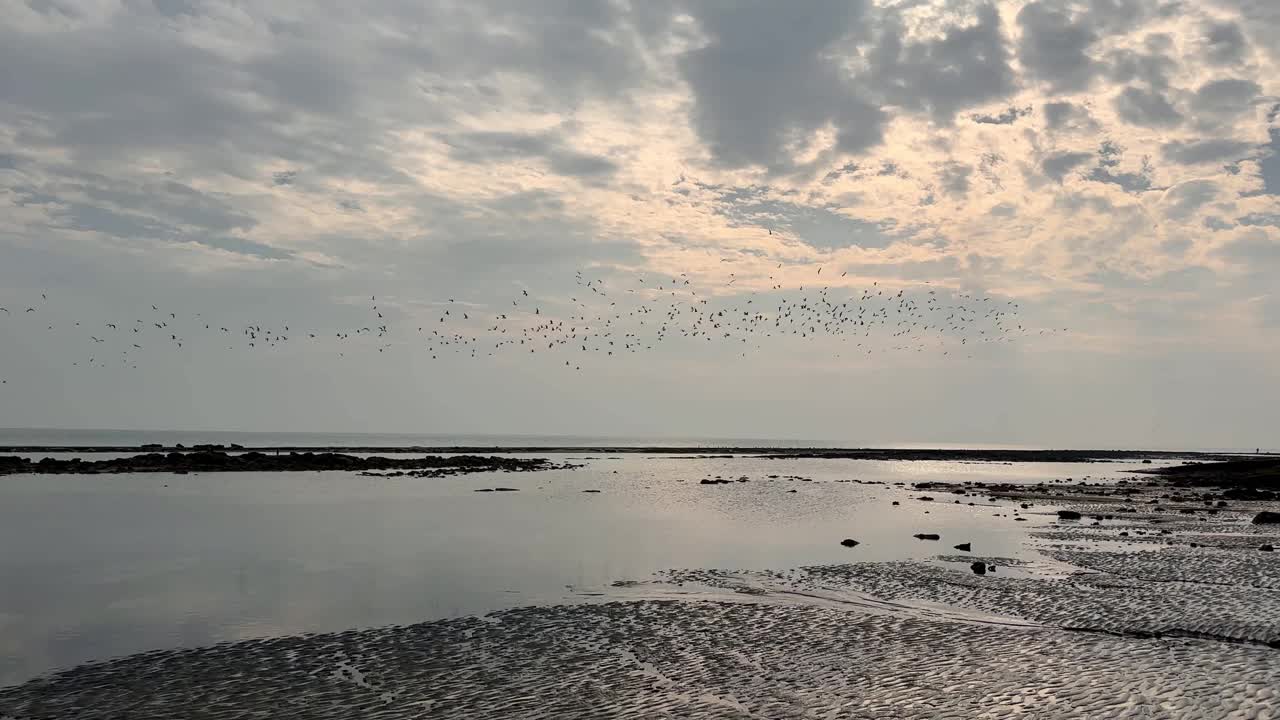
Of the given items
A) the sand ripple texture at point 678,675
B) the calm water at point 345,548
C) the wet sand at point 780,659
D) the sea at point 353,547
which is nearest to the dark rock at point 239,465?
the sea at point 353,547

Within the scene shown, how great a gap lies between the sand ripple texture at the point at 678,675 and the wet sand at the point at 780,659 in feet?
0.20

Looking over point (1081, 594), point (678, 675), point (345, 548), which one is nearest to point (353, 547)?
point (345, 548)

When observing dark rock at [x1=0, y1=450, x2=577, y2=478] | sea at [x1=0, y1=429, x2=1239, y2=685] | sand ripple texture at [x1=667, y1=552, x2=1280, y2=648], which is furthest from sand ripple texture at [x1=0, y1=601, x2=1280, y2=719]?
dark rock at [x1=0, y1=450, x2=577, y2=478]

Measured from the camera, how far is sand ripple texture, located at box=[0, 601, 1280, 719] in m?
15.3

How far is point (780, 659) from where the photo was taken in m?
19.0

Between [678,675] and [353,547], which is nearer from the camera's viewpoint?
[678,675]

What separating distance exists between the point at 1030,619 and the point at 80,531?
42927mm

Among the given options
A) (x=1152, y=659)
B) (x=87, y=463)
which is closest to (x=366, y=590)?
(x=1152, y=659)

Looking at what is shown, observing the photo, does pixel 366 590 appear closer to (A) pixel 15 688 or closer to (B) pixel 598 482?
(A) pixel 15 688

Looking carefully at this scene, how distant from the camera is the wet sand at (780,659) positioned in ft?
50.9

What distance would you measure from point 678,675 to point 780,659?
2.72m

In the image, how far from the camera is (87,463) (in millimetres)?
94062

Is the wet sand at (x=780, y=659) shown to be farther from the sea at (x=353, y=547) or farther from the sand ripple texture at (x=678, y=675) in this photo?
the sea at (x=353, y=547)

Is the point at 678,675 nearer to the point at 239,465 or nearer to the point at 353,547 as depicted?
the point at 353,547
